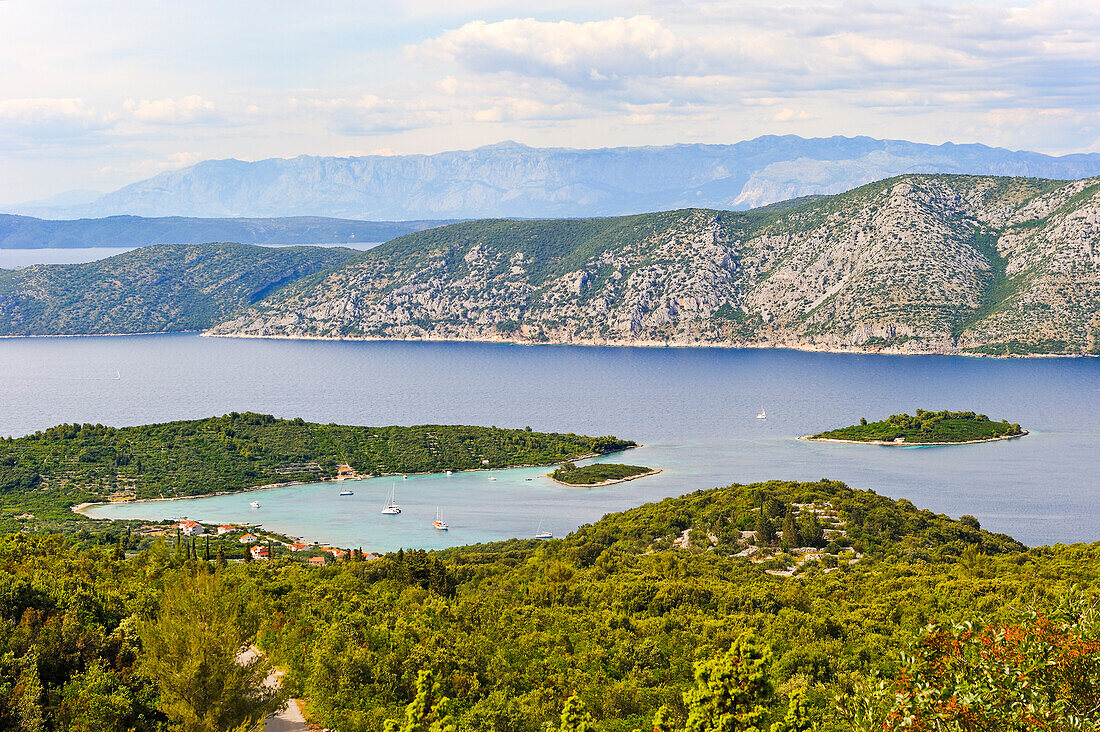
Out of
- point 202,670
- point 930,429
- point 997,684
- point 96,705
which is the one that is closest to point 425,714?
point 202,670

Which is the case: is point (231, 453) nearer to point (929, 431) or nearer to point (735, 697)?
point (929, 431)

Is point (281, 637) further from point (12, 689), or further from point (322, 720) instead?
point (12, 689)

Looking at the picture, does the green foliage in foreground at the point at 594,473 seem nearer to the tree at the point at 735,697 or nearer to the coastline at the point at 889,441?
the coastline at the point at 889,441

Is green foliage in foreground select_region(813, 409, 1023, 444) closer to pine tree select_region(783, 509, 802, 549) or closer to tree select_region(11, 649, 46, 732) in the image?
pine tree select_region(783, 509, 802, 549)

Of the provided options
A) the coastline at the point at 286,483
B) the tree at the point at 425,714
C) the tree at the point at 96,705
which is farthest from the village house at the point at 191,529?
the tree at the point at 425,714

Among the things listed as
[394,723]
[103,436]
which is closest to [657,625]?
[394,723]

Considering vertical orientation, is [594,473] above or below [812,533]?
below
